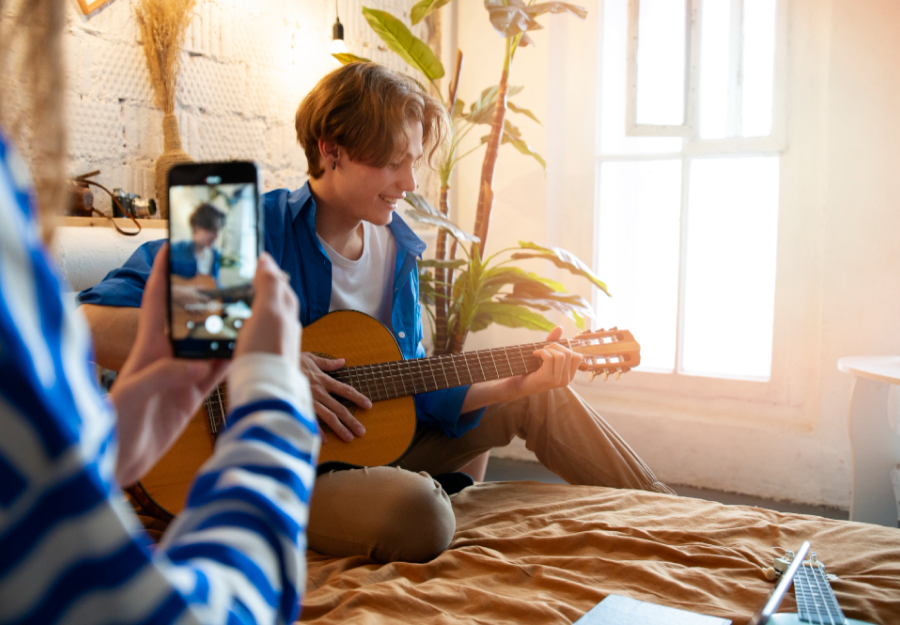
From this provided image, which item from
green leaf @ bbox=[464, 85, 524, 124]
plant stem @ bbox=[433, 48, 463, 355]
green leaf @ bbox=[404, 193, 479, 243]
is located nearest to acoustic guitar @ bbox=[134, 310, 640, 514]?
green leaf @ bbox=[404, 193, 479, 243]

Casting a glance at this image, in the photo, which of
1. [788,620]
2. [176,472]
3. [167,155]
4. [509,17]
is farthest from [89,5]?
[788,620]

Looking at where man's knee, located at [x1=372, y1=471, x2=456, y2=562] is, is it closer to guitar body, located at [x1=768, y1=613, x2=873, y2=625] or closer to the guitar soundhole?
the guitar soundhole

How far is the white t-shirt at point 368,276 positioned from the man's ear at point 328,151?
0.61ft

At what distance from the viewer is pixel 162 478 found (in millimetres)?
1258

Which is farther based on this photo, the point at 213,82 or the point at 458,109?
the point at 458,109

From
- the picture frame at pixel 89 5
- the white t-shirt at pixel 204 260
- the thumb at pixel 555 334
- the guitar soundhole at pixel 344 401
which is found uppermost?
the picture frame at pixel 89 5

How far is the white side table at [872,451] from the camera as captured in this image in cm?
204

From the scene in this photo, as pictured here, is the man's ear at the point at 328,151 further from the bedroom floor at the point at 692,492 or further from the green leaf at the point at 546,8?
the bedroom floor at the point at 692,492

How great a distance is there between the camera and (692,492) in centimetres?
279

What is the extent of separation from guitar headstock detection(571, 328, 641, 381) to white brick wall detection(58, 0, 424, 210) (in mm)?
1272

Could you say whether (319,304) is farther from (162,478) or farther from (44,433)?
(44,433)

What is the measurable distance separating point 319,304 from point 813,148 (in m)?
2.10

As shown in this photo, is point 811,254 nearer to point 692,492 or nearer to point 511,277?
point 692,492

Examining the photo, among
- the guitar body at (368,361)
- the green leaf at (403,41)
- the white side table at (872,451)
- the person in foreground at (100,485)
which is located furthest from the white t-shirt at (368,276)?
the white side table at (872,451)
